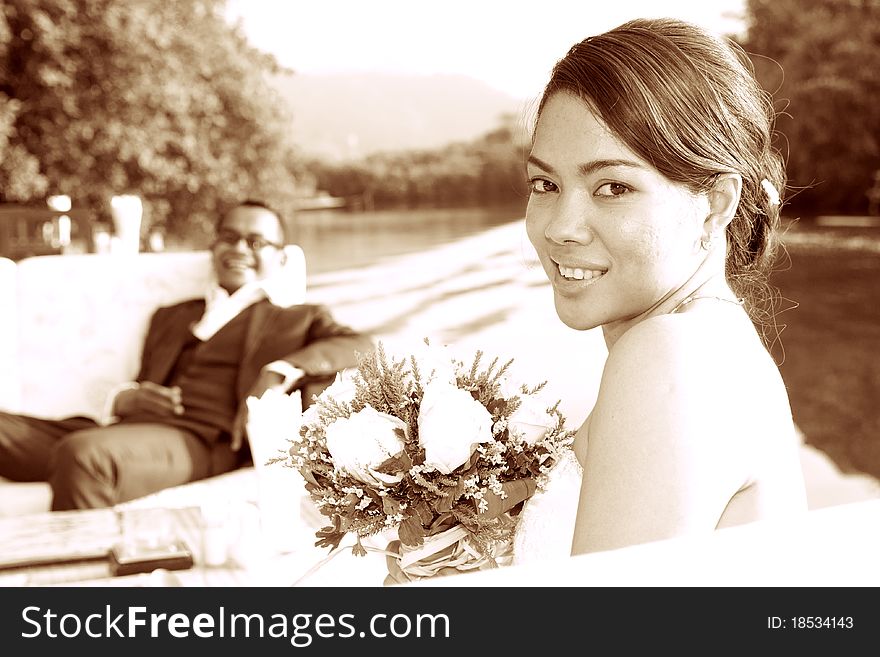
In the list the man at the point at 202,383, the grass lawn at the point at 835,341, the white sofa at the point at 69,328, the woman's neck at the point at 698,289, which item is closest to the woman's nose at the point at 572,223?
the woman's neck at the point at 698,289

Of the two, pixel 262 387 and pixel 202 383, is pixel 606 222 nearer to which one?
pixel 262 387

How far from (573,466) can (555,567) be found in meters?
0.68

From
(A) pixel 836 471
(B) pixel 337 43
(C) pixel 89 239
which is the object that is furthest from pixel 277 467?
(B) pixel 337 43

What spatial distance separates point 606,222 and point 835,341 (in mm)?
10837

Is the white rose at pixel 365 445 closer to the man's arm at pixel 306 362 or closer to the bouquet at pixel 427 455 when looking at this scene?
the bouquet at pixel 427 455

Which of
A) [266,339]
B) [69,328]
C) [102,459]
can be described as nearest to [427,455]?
[102,459]

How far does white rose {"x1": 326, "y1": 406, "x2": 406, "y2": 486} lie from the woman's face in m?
0.27

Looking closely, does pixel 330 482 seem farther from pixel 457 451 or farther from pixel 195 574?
pixel 195 574

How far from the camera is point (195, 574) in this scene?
2373 millimetres

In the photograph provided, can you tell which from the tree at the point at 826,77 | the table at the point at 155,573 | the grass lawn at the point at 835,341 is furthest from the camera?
the tree at the point at 826,77

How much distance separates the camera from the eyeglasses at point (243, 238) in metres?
4.13

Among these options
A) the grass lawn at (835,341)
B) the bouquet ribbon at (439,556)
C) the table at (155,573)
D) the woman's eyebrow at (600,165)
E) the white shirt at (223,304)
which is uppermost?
the woman's eyebrow at (600,165)

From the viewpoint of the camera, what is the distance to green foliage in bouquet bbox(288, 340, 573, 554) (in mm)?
1132

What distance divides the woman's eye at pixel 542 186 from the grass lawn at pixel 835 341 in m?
6.08
